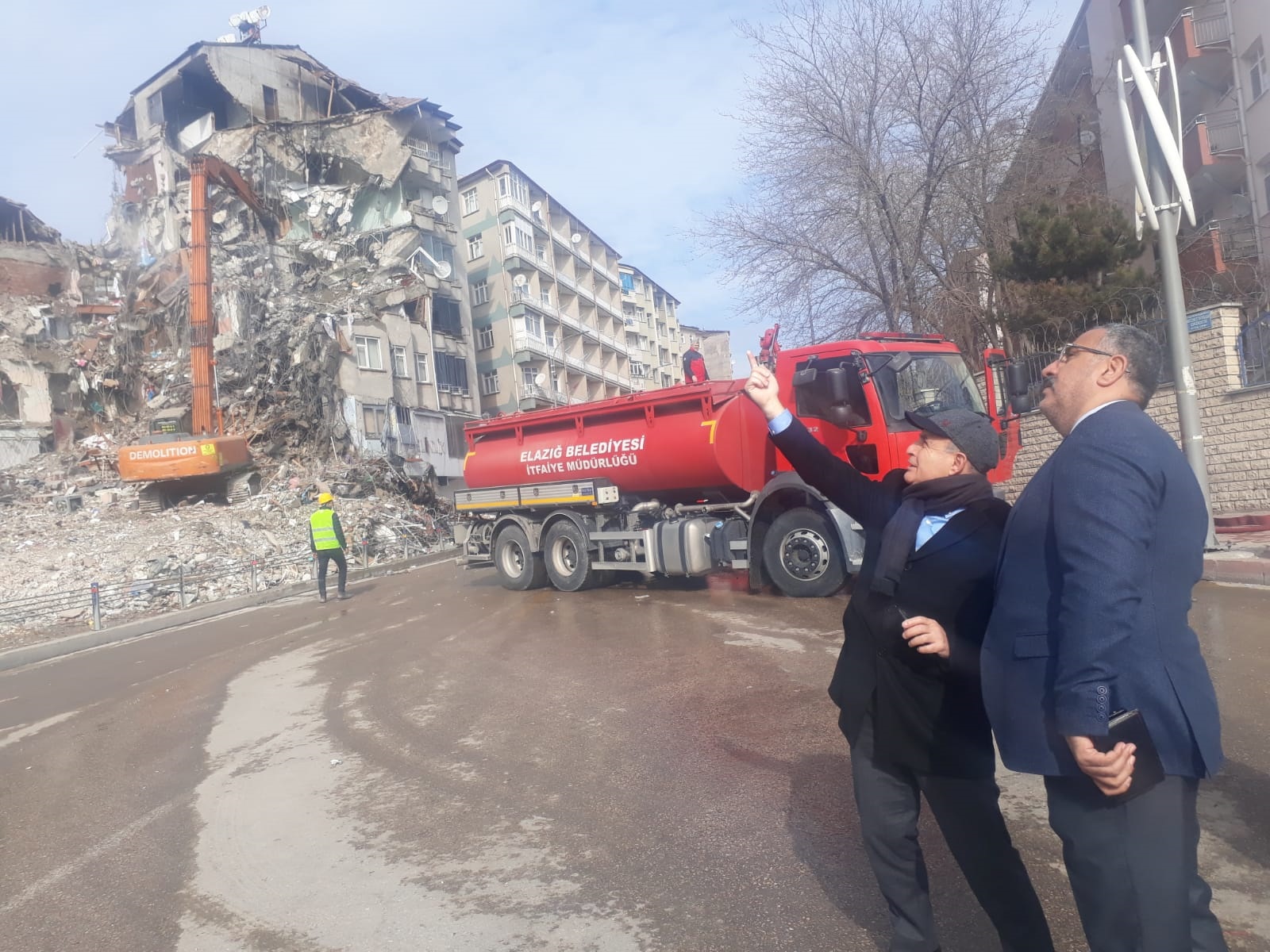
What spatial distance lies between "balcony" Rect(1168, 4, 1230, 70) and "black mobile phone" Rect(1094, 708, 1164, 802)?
26.5 meters

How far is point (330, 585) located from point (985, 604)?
18870 millimetres

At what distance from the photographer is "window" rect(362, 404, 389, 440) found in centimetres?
3481

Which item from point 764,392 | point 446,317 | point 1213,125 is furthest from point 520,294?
point 764,392

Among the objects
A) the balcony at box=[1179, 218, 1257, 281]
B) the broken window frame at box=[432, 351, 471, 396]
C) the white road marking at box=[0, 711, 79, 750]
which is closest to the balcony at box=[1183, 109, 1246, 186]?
the balcony at box=[1179, 218, 1257, 281]

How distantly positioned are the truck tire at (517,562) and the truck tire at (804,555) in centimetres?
449

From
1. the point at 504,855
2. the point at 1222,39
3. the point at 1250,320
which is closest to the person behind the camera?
the point at 504,855

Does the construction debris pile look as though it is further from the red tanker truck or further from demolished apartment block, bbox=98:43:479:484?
the red tanker truck

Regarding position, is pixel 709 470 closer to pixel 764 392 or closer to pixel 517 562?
pixel 517 562

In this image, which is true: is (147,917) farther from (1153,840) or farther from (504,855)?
(1153,840)

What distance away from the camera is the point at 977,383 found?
34.8 ft

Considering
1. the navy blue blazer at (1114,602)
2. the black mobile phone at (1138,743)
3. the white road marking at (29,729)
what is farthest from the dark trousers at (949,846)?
the white road marking at (29,729)

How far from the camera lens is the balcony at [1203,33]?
74.7 ft

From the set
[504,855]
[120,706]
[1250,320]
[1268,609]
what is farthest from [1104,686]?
[1250,320]

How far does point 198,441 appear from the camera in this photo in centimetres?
2448
